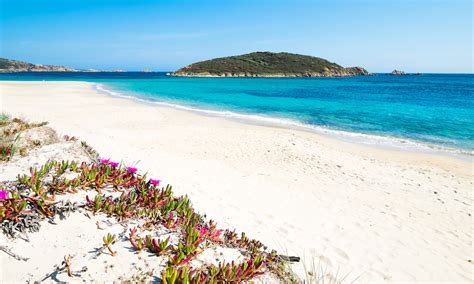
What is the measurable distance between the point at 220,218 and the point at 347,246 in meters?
2.39

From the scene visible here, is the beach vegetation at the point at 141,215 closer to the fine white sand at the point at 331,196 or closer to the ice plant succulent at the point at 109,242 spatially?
the ice plant succulent at the point at 109,242

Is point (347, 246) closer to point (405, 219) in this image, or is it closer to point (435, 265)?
point (435, 265)

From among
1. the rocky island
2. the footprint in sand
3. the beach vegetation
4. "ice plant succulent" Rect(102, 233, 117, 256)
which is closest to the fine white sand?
the footprint in sand

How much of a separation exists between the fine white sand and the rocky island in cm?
11963

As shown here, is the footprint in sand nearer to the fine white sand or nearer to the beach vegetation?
the fine white sand

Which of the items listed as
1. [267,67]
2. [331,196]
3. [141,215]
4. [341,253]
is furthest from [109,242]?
[267,67]

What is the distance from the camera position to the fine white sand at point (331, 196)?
4.79m

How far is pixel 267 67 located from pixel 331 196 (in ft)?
452

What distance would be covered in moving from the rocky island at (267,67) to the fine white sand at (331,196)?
392 feet

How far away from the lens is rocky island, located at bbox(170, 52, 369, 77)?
5113 inches

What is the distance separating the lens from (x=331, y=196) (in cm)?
710

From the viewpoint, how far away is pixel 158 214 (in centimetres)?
395

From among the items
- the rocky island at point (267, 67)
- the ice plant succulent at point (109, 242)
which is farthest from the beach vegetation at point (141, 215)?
the rocky island at point (267, 67)

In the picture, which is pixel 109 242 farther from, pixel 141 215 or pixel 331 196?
pixel 331 196
